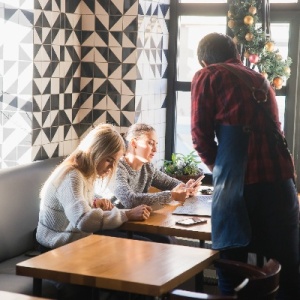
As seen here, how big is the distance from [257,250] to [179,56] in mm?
2470

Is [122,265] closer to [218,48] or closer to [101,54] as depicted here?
[218,48]

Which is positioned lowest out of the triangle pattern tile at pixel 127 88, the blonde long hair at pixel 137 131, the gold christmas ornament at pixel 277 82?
the blonde long hair at pixel 137 131

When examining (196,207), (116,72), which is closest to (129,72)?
(116,72)

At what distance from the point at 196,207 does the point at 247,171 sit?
3.11 feet

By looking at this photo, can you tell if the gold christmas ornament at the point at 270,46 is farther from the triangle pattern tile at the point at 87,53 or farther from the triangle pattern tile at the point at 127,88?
the triangle pattern tile at the point at 87,53

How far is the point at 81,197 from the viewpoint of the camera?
12.3 feet

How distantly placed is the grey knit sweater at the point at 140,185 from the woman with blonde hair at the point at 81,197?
31 centimetres

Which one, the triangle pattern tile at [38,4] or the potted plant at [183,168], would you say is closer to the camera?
the triangle pattern tile at [38,4]

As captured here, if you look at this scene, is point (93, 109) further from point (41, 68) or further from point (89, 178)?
point (89, 178)

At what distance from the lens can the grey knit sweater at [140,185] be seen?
14.1ft

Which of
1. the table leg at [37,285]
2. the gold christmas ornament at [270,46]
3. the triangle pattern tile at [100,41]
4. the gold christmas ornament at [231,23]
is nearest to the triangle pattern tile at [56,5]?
the triangle pattern tile at [100,41]

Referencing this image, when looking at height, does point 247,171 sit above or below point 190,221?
above

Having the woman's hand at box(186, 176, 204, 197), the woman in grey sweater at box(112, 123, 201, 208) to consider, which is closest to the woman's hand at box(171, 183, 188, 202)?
the woman in grey sweater at box(112, 123, 201, 208)

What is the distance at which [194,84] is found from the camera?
11.5 ft
